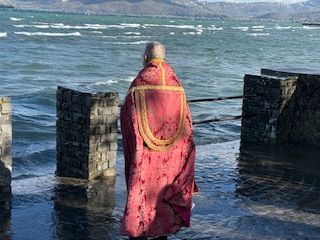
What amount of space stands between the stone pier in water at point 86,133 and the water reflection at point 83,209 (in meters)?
0.21

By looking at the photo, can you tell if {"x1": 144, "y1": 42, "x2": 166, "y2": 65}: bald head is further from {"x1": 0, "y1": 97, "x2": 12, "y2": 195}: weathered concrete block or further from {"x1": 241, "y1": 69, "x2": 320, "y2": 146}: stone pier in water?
{"x1": 241, "y1": 69, "x2": 320, "y2": 146}: stone pier in water

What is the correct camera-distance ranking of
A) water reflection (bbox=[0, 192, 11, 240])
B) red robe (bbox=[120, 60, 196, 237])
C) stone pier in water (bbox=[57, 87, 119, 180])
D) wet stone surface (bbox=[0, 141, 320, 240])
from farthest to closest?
stone pier in water (bbox=[57, 87, 119, 180]), wet stone surface (bbox=[0, 141, 320, 240]), water reflection (bbox=[0, 192, 11, 240]), red robe (bbox=[120, 60, 196, 237])

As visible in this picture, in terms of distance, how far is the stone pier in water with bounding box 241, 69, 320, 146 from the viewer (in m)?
10.4

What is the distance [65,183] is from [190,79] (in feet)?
78.7

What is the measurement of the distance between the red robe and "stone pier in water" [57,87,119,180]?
2.96 meters

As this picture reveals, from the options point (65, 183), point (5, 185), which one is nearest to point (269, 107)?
point (65, 183)

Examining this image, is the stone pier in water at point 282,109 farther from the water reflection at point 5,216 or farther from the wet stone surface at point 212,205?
the water reflection at point 5,216

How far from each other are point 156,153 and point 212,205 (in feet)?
8.27

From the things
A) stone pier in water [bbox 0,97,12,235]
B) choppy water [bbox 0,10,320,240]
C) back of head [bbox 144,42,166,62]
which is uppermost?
back of head [bbox 144,42,166,62]

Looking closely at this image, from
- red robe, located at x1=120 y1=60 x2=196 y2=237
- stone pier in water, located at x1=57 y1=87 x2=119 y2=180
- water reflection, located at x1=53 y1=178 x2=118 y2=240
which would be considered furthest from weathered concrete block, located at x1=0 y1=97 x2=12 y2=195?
red robe, located at x1=120 y1=60 x2=196 y2=237

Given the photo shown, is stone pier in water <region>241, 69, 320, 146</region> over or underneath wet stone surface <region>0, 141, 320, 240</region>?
over

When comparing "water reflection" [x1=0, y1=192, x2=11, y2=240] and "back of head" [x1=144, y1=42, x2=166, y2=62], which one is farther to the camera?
"water reflection" [x1=0, y1=192, x2=11, y2=240]

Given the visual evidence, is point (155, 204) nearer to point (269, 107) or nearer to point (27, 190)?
point (27, 190)

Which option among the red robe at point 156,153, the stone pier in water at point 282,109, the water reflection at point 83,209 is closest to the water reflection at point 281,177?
the stone pier in water at point 282,109
